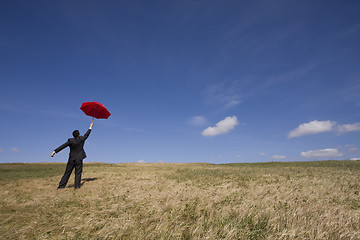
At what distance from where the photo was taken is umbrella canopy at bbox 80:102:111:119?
46.4ft

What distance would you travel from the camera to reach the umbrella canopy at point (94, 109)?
1414cm

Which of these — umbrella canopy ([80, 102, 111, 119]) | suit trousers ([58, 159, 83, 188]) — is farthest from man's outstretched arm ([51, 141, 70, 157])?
umbrella canopy ([80, 102, 111, 119])

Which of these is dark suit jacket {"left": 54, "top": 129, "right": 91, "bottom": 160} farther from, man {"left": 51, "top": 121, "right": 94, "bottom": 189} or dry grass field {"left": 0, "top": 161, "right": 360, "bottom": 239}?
dry grass field {"left": 0, "top": 161, "right": 360, "bottom": 239}

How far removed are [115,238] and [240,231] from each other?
356 centimetres

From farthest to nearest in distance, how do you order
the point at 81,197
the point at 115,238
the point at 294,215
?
the point at 81,197 → the point at 294,215 → the point at 115,238

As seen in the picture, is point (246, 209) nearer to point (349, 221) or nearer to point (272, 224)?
point (272, 224)

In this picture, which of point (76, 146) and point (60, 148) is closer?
point (60, 148)

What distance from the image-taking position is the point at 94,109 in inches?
565

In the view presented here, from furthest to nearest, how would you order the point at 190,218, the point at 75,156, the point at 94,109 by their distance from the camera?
1. the point at 94,109
2. the point at 75,156
3. the point at 190,218

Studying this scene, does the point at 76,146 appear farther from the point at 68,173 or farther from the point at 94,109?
the point at 94,109

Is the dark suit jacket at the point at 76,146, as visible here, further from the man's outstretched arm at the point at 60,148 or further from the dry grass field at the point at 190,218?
the dry grass field at the point at 190,218

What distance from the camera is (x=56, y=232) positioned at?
6309 mm

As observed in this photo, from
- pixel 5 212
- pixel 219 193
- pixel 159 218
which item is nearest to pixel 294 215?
pixel 219 193

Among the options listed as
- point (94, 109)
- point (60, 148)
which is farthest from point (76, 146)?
point (94, 109)
